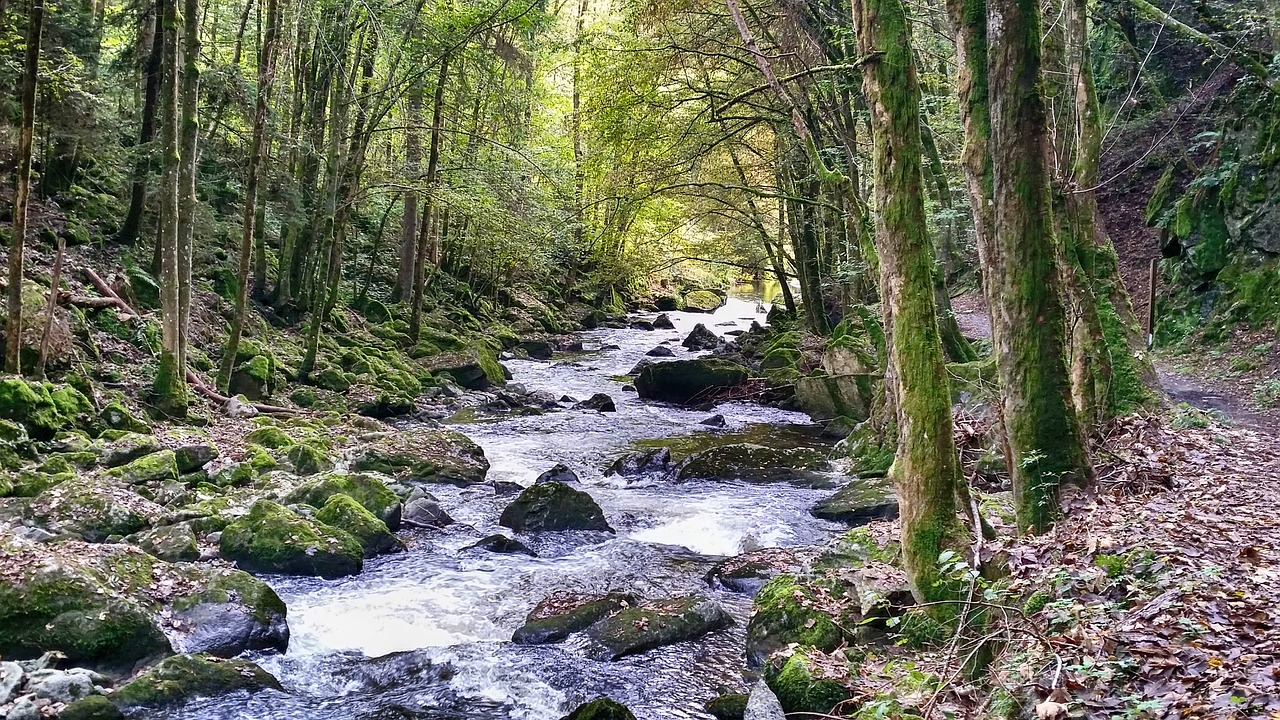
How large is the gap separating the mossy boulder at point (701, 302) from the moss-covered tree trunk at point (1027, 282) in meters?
43.6

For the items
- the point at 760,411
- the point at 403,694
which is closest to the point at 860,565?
the point at 403,694

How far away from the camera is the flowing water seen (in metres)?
6.28

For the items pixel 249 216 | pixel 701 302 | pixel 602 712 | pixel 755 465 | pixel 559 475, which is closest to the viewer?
pixel 602 712

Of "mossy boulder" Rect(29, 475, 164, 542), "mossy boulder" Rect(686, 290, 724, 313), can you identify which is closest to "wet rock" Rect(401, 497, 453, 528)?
"mossy boulder" Rect(29, 475, 164, 542)

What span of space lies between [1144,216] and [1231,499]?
15.5 meters

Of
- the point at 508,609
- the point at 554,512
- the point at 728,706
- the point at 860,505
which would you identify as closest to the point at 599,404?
the point at 554,512

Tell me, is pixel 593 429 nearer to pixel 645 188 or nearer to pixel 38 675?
pixel 645 188

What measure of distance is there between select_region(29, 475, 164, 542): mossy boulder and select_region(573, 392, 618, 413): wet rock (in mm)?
10627

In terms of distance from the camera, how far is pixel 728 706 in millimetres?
5984

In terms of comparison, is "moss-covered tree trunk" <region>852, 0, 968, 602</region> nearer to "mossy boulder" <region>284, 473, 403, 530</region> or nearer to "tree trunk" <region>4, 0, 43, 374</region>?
"mossy boulder" <region>284, 473, 403, 530</region>

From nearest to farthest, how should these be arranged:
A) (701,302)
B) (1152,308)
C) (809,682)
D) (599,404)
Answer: (809,682) < (1152,308) < (599,404) < (701,302)

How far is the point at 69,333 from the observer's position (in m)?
11.7

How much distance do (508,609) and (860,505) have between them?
16.3 ft

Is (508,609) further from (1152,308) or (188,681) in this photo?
(1152,308)
